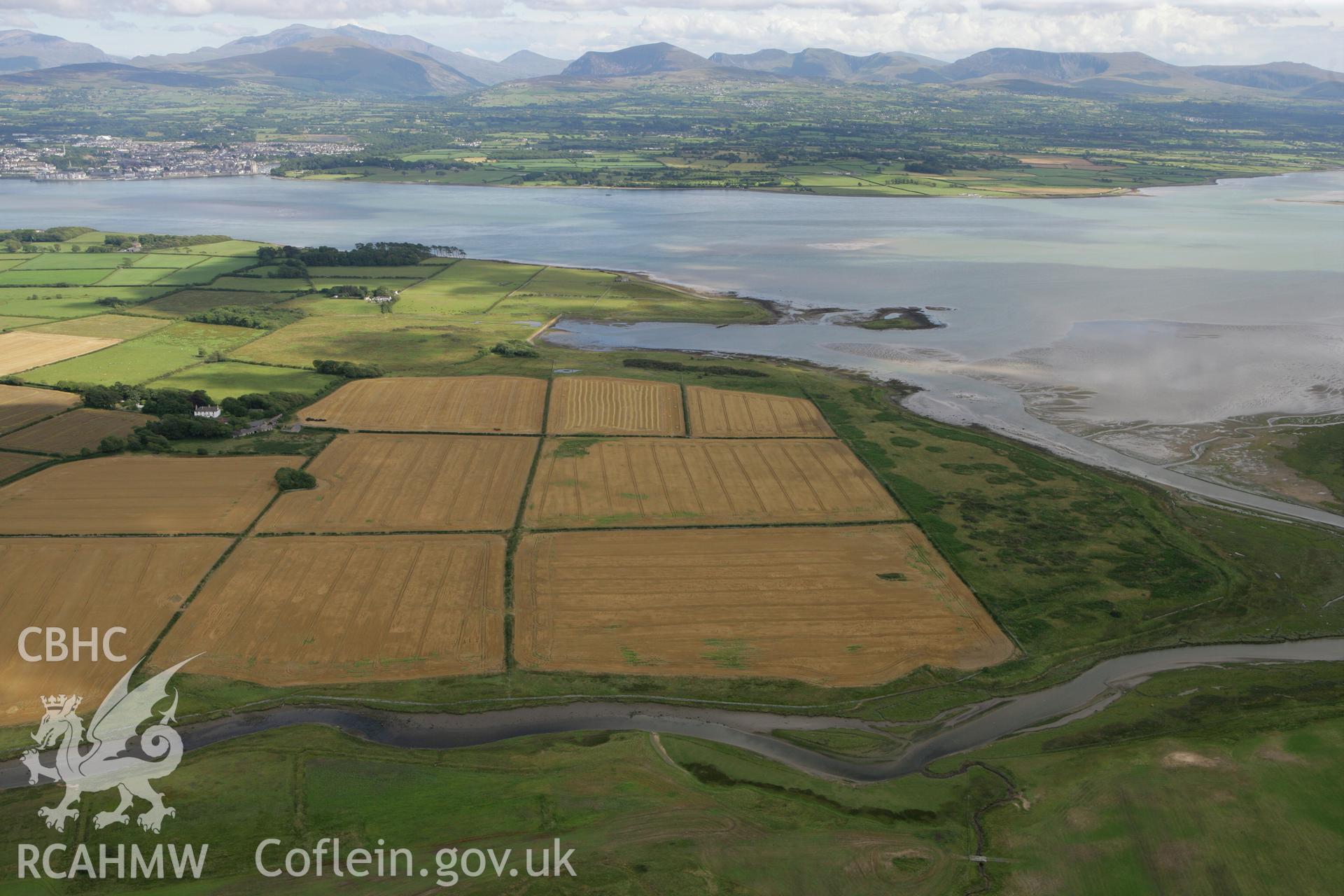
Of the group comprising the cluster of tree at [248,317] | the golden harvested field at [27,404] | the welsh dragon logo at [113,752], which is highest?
the cluster of tree at [248,317]

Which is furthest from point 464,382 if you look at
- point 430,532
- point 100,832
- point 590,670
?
point 100,832

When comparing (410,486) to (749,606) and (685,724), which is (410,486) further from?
(685,724)

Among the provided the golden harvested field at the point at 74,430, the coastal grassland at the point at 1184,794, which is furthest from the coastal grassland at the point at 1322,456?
the golden harvested field at the point at 74,430

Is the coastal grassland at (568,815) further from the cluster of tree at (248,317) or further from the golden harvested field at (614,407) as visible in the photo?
the cluster of tree at (248,317)

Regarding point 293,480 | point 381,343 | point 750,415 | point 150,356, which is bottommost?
point 293,480

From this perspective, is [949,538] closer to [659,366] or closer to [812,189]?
[659,366]

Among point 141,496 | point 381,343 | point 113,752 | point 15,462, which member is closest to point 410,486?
point 141,496

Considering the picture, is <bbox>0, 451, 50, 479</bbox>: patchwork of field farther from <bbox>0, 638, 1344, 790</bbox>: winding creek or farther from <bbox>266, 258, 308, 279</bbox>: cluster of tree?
<bbox>266, 258, 308, 279</bbox>: cluster of tree
